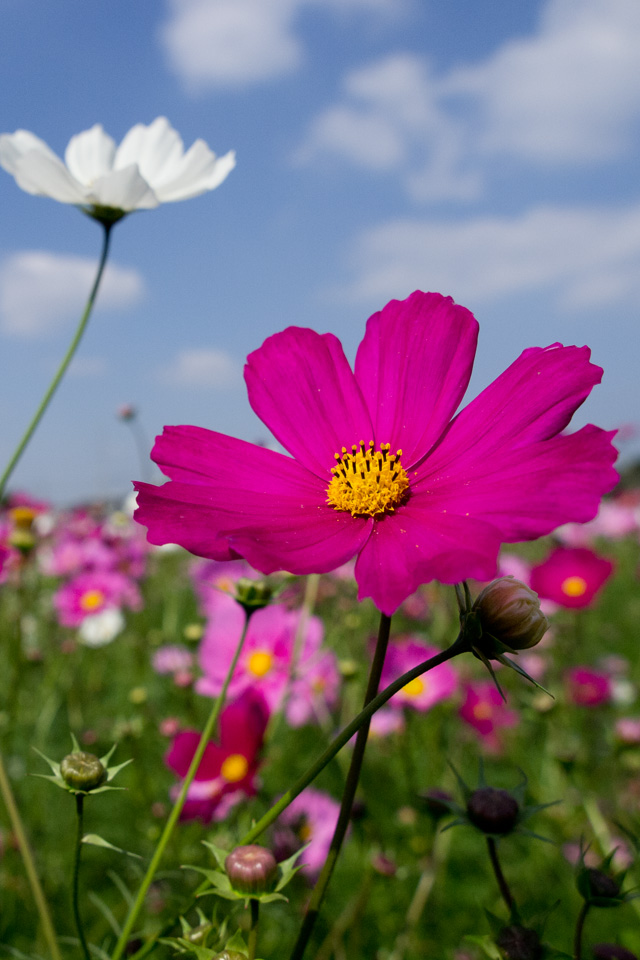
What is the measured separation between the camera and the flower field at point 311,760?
108 cm

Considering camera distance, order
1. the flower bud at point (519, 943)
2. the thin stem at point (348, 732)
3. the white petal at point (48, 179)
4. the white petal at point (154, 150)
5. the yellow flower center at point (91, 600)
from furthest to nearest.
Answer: the yellow flower center at point (91, 600) → the white petal at point (154, 150) → the white petal at point (48, 179) → the flower bud at point (519, 943) → the thin stem at point (348, 732)

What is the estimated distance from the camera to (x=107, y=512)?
363 centimetres

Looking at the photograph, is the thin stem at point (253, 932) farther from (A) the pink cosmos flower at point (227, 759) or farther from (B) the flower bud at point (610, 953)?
(A) the pink cosmos flower at point (227, 759)

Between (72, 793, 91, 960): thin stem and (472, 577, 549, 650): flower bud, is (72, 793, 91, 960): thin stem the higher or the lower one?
the lower one

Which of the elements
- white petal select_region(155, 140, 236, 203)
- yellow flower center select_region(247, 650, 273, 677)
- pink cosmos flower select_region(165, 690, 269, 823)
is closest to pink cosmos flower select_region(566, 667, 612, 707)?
yellow flower center select_region(247, 650, 273, 677)

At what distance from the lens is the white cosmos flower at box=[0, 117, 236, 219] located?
0.75 meters

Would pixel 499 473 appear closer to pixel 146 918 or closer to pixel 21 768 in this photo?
pixel 146 918

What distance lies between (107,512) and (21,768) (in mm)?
1855

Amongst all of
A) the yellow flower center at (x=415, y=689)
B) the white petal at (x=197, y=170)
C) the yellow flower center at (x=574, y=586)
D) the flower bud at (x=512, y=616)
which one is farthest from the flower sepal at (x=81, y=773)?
the yellow flower center at (x=574, y=586)

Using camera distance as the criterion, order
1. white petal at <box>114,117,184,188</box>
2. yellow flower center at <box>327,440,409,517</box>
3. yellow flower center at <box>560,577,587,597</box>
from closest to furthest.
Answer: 1. yellow flower center at <box>327,440,409,517</box>
2. white petal at <box>114,117,184,188</box>
3. yellow flower center at <box>560,577,587,597</box>

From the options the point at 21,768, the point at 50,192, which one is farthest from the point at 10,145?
the point at 21,768

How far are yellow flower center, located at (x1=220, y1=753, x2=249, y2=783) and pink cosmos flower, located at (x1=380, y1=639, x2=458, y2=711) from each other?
55 centimetres

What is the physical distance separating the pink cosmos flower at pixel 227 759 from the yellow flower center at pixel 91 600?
949 millimetres

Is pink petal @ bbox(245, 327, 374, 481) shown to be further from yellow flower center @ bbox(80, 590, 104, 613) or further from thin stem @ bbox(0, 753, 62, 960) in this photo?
yellow flower center @ bbox(80, 590, 104, 613)
